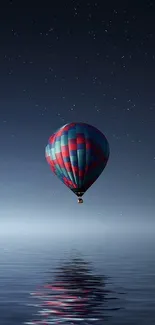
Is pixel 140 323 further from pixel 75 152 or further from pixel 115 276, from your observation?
pixel 75 152

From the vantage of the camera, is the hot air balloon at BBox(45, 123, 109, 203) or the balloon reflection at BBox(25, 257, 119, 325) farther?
the hot air balloon at BBox(45, 123, 109, 203)

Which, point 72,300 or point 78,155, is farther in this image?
point 78,155

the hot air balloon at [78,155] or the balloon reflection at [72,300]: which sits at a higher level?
the hot air balloon at [78,155]

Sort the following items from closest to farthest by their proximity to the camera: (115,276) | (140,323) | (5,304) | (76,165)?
(140,323) → (5,304) → (115,276) → (76,165)

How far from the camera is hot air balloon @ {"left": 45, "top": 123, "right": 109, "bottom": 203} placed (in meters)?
56.3

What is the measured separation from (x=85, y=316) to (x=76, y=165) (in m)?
32.2

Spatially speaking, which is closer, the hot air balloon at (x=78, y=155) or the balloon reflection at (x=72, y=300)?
the balloon reflection at (x=72, y=300)

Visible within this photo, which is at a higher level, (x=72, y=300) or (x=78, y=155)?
(x=78, y=155)

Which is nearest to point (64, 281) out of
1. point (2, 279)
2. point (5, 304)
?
point (2, 279)

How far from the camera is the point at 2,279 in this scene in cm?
4488

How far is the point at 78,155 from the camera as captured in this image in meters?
56.4

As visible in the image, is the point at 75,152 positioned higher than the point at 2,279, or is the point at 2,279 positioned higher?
the point at 75,152

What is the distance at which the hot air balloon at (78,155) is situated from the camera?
56.3m

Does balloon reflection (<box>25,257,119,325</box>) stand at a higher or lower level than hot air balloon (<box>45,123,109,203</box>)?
lower
